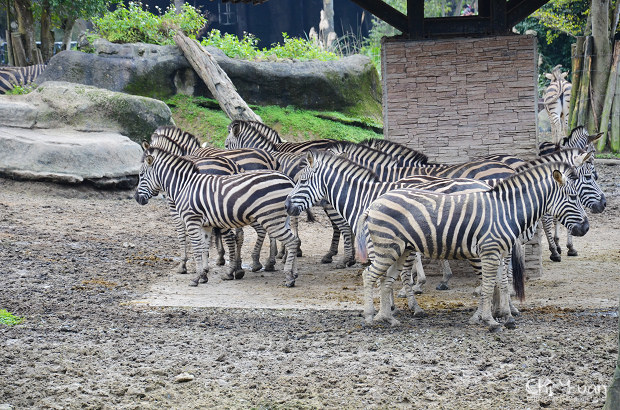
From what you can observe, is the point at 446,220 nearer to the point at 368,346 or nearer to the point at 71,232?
the point at 368,346

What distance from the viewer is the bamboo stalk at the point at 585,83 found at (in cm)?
1784

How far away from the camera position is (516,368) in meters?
5.45

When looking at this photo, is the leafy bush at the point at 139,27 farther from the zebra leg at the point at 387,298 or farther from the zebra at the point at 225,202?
the zebra leg at the point at 387,298

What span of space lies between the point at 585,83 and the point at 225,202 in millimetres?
12484

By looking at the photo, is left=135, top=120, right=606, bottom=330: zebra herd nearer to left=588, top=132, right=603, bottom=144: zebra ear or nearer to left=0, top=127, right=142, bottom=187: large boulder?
left=588, top=132, right=603, bottom=144: zebra ear

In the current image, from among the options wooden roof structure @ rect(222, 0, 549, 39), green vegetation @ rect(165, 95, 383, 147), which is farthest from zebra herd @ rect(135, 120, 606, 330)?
green vegetation @ rect(165, 95, 383, 147)

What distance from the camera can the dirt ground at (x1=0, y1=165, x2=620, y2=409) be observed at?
5.05 meters

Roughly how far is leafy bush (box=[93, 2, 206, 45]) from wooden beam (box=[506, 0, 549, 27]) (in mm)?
10334

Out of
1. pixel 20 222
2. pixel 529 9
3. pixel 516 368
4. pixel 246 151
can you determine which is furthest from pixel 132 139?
pixel 516 368

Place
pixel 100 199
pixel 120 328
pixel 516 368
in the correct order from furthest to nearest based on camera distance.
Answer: pixel 100 199
pixel 120 328
pixel 516 368

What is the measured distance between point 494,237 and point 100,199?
8.57 meters

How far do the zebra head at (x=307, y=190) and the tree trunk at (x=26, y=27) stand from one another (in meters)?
12.0

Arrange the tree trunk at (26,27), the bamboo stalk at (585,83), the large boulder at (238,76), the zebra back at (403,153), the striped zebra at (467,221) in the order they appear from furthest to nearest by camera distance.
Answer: the bamboo stalk at (585,83) < the tree trunk at (26,27) < the large boulder at (238,76) < the zebra back at (403,153) < the striped zebra at (467,221)

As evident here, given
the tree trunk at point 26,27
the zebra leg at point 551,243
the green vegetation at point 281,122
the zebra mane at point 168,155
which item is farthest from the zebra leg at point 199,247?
the tree trunk at point 26,27
